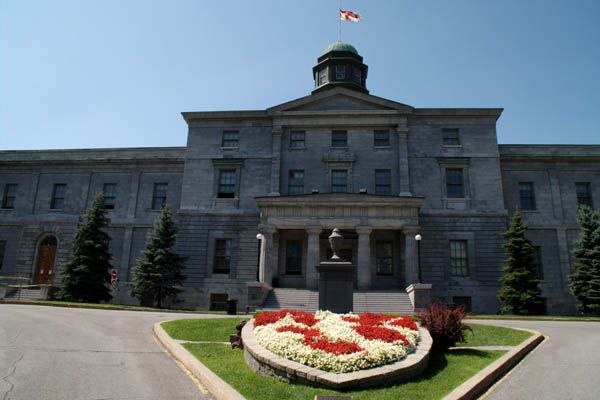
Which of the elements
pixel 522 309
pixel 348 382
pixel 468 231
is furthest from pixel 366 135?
pixel 348 382

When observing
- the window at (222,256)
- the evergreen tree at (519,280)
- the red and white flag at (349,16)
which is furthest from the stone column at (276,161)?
the evergreen tree at (519,280)

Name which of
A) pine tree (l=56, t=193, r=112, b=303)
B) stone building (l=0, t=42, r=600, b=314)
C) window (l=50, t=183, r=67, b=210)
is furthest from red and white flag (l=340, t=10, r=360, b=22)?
window (l=50, t=183, r=67, b=210)

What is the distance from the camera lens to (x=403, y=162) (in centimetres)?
3017

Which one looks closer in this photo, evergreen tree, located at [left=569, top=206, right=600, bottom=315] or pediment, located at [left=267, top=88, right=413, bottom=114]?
evergreen tree, located at [left=569, top=206, right=600, bottom=315]

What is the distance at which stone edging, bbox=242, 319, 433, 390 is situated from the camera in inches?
280

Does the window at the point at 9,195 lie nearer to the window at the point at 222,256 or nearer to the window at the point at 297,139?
the window at the point at 222,256

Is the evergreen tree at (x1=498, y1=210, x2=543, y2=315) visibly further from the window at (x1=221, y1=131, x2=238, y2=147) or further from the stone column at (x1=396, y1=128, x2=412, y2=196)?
the window at (x1=221, y1=131, x2=238, y2=147)

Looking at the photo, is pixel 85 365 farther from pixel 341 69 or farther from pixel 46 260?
pixel 341 69

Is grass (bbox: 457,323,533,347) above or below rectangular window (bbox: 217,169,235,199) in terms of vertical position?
below

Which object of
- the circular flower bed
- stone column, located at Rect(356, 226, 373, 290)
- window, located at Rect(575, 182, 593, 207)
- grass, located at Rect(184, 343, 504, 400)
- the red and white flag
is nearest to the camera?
grass, located at Rect(184, 343, 504, 400)

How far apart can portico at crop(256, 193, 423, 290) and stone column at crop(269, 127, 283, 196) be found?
3.38m

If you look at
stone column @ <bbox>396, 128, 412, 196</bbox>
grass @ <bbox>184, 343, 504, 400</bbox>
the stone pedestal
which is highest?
stone column @ <bbox>396, 128, 412, 196</bbox>

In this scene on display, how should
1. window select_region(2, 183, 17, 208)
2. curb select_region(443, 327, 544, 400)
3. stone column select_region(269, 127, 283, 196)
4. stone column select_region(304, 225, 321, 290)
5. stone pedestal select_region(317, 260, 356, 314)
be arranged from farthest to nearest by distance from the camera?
window select_region(2, 183, 17, 208) < stone column select_region(269, 127, 283, 196) < stone column select_region(304, 225, 321, 290) < stone pedestal select_region(317, 260, 356, 314) < curb select_region(443, 327, 544, 400)

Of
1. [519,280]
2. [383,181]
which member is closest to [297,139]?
[383,181]
